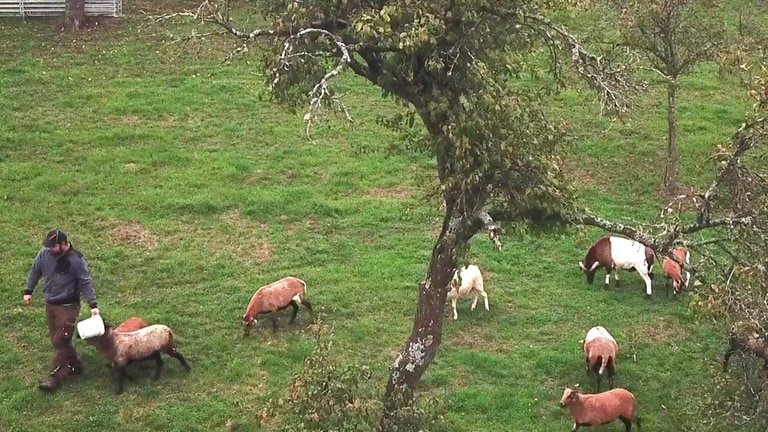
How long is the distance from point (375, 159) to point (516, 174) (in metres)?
10.6

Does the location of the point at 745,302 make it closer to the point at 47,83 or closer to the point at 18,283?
the point at 18,283

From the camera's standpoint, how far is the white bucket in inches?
456

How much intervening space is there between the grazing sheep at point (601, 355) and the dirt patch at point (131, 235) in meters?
7.46

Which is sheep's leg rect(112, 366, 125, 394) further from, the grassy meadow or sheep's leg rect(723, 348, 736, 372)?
sheep's leg rect(723, 348, 736, 372)

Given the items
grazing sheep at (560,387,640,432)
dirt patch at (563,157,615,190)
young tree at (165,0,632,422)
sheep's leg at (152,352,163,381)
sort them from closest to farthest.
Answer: young tree at (165,0,632,422)
grazing sheep at (560,387,640,432)
sheep's leg at (152,352,163,381)
dirt patch at (563,157,615,190)

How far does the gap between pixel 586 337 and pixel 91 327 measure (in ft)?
21.6


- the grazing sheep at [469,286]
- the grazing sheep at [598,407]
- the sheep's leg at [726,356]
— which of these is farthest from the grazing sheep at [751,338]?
the grazing sheep at [469,286]

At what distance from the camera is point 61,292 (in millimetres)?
11945

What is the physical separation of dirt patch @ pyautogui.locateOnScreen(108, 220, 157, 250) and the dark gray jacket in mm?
3743

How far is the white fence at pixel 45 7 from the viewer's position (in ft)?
83.8

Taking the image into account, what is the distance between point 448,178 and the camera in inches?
354

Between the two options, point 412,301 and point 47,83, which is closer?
point 412,301

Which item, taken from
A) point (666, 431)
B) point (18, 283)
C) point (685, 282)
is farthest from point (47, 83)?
point (666, 431)

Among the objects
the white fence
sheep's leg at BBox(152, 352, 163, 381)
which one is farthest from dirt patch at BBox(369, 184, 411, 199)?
the white fence
